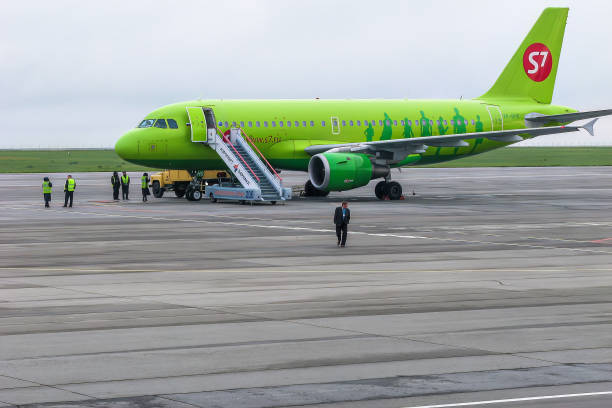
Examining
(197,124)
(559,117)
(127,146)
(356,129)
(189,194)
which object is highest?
(559,117)

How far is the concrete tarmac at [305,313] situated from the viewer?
13969 mm

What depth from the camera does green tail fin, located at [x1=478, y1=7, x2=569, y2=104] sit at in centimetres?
6425

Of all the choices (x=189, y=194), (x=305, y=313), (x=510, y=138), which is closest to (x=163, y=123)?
(x=189, y=194)

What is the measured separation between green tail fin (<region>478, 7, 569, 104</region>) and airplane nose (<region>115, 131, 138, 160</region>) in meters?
23.1

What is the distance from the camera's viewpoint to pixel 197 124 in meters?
54.1

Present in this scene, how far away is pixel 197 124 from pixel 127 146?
155 inches

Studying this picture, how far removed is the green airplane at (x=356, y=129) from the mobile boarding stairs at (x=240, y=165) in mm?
176

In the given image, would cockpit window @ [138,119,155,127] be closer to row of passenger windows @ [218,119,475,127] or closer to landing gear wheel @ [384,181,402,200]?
row of passenger windows @ [218,119,475,127]

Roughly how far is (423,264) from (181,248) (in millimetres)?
8416

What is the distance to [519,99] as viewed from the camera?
210ft

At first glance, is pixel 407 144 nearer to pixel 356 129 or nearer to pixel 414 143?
pixel 414 143

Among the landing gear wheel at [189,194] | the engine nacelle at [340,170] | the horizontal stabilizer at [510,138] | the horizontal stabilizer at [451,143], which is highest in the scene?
the horizontal stabilizer at [510,138]

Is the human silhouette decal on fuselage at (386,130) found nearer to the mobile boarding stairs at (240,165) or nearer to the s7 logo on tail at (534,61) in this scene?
the mobile boarding stairs at (240,165)

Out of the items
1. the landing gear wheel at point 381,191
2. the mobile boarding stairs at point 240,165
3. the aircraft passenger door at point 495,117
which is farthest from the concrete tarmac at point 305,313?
the aircraft passenger door at point 495,117
